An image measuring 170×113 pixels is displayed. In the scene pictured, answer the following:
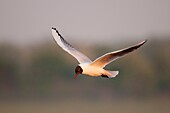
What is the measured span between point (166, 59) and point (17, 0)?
926 millimetres

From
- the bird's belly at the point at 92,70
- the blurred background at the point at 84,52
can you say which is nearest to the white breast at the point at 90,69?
the bird's belly at the point at 92,70

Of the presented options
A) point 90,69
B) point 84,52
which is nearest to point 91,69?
point 90,69

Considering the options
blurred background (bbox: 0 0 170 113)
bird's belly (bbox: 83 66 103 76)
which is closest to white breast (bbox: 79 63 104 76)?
bird's belly (bbox: 83 66 103 76)

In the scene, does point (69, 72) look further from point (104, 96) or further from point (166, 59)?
point (166, 59)

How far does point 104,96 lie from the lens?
2.35 meters

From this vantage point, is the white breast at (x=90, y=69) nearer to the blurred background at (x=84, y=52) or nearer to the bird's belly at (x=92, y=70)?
the bird's belly at (x=92, y=70)

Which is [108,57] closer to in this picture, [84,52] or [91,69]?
[91,69]

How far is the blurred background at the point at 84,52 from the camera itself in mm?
2352

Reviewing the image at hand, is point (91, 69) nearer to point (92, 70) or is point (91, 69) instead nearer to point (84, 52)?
point (92, 70)

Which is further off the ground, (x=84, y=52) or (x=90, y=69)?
(x=84, y=52)

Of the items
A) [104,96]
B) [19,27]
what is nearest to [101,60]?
[104,96]

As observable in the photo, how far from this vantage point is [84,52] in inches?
92.0

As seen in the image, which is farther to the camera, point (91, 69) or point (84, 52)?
point (84, 52)

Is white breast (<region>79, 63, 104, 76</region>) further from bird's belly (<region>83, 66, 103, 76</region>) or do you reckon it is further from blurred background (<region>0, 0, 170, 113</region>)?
blurred background (<region>0, 0, 170, 113</region>)
